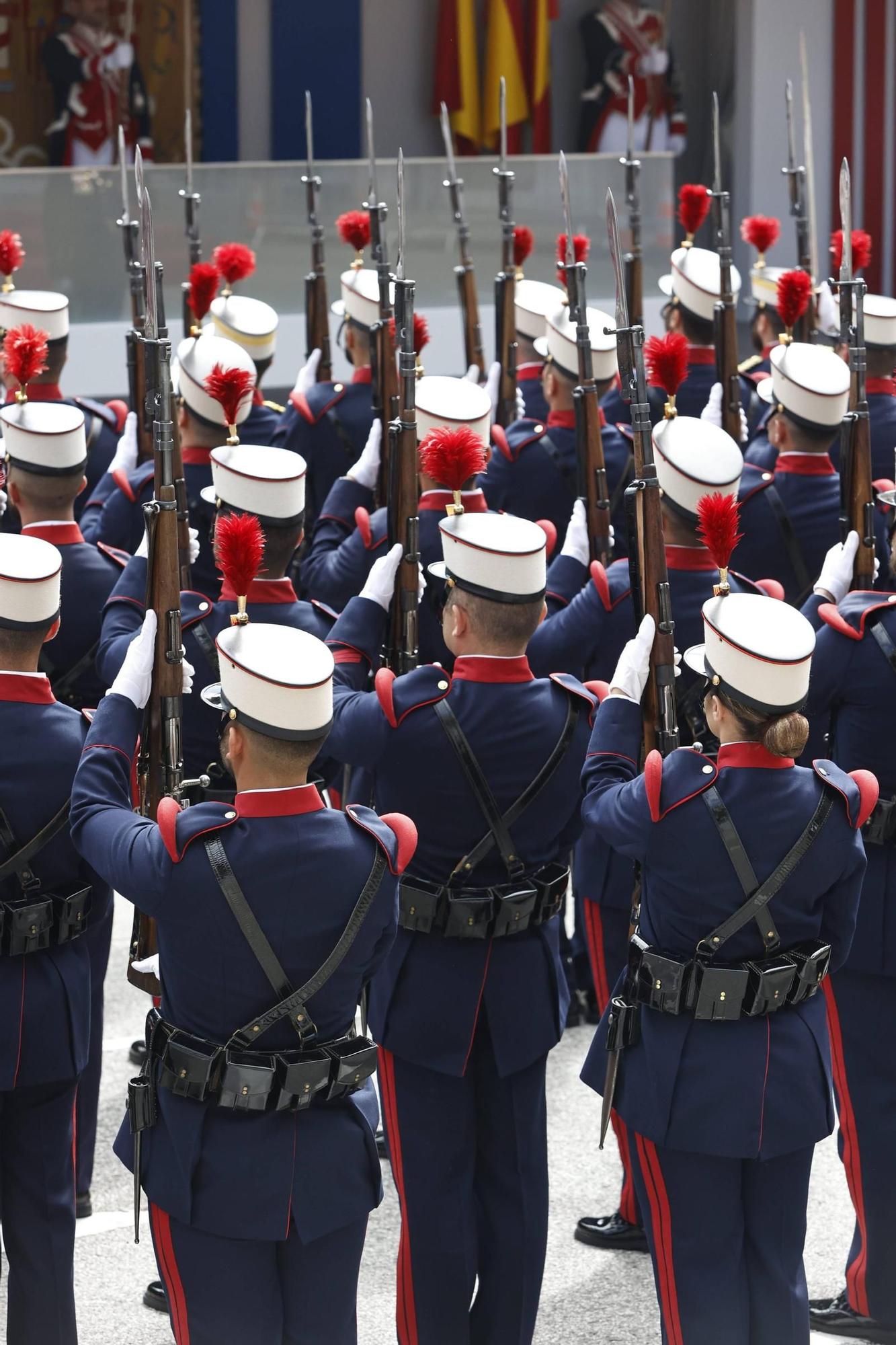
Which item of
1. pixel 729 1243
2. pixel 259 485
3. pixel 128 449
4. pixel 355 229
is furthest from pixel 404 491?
pixel 355 229

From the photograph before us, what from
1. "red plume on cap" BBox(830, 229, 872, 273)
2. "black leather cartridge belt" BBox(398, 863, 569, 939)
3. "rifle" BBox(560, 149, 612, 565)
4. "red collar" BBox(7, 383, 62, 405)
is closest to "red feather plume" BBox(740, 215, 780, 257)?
"red plume on cap" BBox(830, 229, 872, 273)

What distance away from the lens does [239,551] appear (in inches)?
120

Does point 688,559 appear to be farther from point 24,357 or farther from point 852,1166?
point 24,357

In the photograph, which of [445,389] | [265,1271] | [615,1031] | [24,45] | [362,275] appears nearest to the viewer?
[265,1271]

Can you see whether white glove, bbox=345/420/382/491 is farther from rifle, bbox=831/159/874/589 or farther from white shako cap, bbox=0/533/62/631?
white shako cap, bbox=0/533/62/631

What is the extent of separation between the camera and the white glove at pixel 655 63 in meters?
12.9

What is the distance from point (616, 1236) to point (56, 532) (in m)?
2.03

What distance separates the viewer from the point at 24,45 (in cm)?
1259

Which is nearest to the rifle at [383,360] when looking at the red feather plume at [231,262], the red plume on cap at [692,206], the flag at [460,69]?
the red feather plume at [231,262]

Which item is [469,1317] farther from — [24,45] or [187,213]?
[24,45]

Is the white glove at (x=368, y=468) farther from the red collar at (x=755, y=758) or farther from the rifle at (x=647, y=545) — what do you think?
the red collar at (x=755, y=758)

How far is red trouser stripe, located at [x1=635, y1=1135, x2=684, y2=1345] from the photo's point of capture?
10.2 feet

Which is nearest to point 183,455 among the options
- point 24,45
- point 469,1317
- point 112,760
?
point 112,760

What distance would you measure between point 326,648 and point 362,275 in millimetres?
3522
